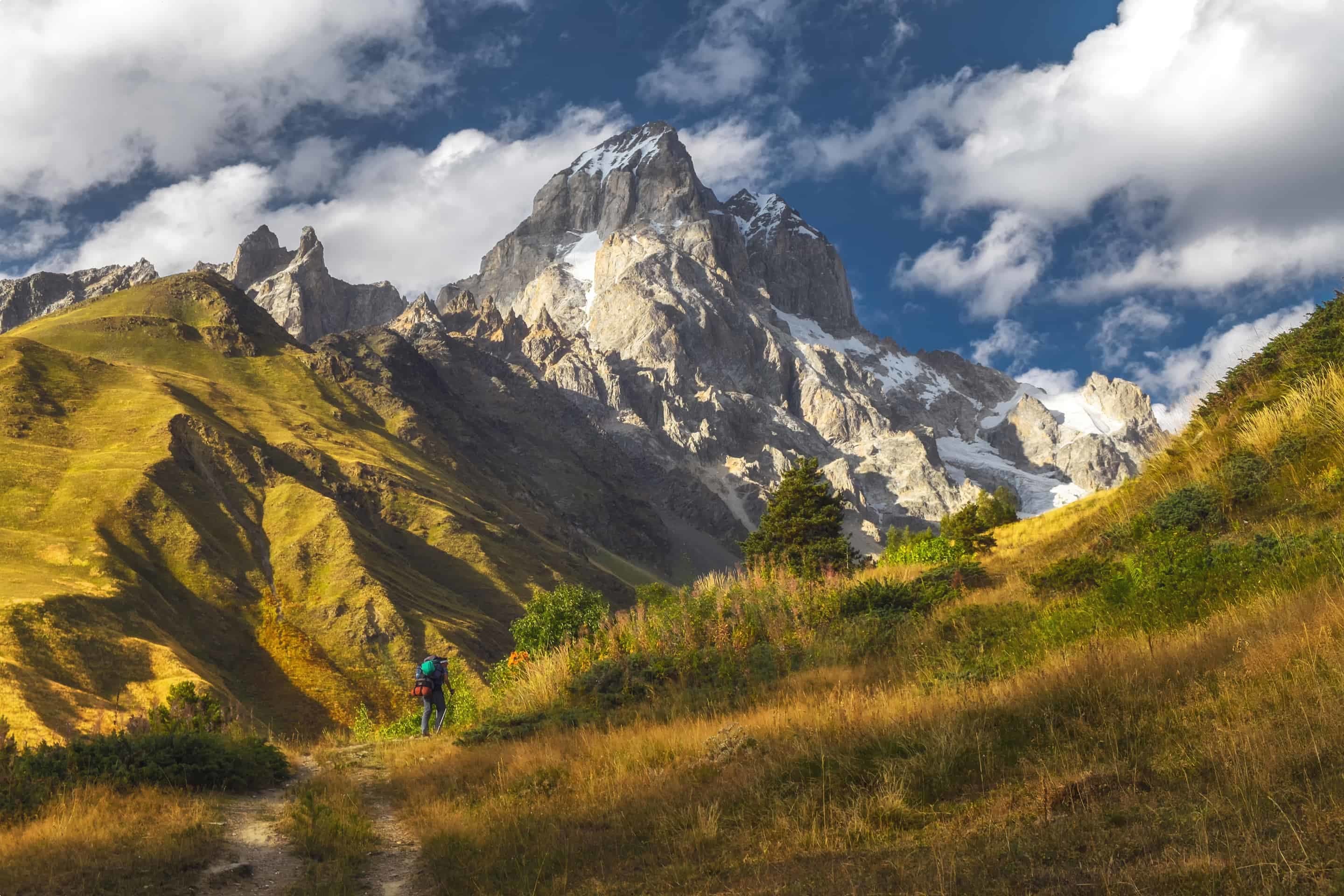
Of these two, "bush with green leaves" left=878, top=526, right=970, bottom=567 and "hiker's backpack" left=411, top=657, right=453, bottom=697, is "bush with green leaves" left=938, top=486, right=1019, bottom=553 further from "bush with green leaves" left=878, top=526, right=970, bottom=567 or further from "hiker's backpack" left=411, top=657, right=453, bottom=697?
"hiker's backpack" left=411, top=657, right=453, bottom=697

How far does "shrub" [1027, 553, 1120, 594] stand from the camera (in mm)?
12328

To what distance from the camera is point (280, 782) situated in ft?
46.3

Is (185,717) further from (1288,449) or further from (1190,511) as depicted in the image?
(1288,449)

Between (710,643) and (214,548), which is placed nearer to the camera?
(710,643)

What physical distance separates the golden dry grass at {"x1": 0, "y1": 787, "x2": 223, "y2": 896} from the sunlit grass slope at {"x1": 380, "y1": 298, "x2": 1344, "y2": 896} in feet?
7.70

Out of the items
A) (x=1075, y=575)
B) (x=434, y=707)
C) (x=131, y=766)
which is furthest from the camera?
(x=434, y=707)

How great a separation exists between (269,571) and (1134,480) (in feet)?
311

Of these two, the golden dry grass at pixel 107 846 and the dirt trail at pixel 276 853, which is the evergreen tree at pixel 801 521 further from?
the golden dry grass at pixel 107 846

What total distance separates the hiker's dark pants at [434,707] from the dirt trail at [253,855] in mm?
8083

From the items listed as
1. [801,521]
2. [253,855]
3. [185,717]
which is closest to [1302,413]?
[253,855]

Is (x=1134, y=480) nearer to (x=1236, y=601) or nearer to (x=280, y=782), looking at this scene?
(x=1236, y=601)

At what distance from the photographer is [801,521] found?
3534 cm

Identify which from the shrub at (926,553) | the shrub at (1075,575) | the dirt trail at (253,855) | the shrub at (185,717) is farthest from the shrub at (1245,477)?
the shrub at (185,717)

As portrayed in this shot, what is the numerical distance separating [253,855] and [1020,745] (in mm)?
8012
